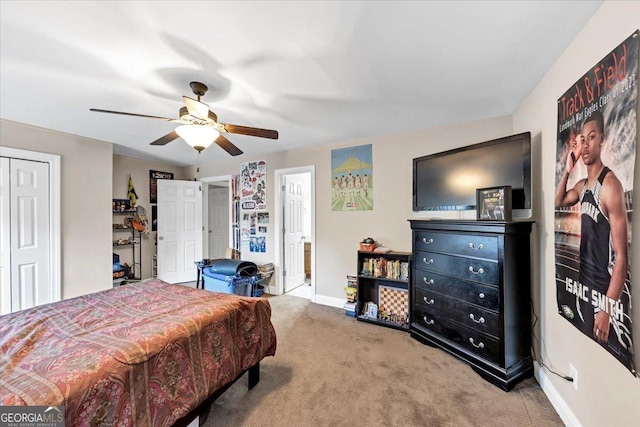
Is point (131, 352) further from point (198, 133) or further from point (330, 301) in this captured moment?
point (330, 301)

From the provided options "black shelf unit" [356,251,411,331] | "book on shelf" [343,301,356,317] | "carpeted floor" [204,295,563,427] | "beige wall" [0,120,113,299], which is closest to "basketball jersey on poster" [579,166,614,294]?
"carpeted floor" [204,295,563,427]

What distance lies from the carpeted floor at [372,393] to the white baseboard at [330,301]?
0.99 meters

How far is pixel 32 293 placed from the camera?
9.75 feet

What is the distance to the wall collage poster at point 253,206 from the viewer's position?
4320mm

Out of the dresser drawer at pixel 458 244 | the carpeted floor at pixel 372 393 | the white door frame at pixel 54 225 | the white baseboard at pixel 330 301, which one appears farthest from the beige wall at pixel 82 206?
the dresser drawer at pixel 458 244

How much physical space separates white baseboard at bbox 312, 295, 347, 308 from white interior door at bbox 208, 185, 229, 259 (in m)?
3.23

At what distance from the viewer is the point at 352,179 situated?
3.56 metres

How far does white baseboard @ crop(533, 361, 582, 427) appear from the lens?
1.53 meters

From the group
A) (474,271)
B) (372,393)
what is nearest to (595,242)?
(474,271)

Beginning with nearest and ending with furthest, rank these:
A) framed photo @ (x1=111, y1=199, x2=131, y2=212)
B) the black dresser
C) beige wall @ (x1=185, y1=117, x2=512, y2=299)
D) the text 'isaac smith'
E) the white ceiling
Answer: the text 'isaac smith', the white ceiling, the black dresser, beige wall @ (x1=185, y1=117, x2=512, y2=299), framed photo @ (x1=111, y1=199, x2=131, y2=212)

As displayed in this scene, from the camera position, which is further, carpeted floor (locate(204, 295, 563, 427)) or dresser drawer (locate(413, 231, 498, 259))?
dresser drawer (locate(413, 231, 498, 259))

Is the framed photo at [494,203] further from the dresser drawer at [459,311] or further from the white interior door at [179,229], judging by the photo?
the white interior door at [179,229]

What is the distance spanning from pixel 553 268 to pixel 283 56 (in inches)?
91.6

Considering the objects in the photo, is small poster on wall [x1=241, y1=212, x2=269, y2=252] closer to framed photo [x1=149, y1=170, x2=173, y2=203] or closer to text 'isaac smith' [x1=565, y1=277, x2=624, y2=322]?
framed photo [x1=149, y1=170, x2=173, y2=203]
